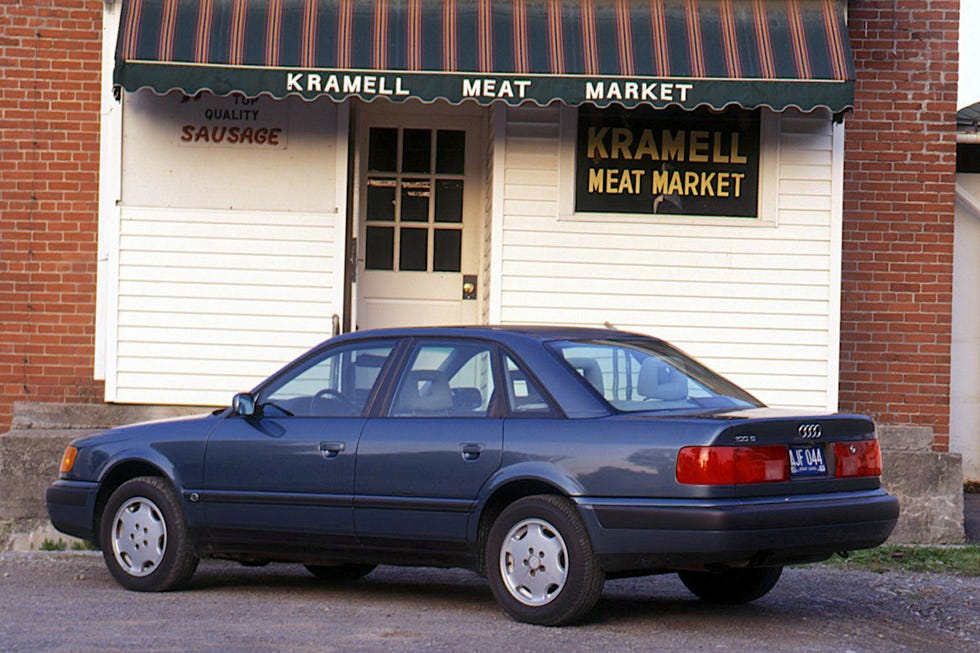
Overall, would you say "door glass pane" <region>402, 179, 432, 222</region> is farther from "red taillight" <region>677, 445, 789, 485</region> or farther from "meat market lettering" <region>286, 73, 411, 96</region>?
"red taillight" <region>677, 445, 789, 485</region>

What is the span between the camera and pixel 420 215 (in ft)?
42.1

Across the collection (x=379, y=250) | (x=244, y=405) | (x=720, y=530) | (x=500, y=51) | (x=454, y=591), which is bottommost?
(x=454, y=591)

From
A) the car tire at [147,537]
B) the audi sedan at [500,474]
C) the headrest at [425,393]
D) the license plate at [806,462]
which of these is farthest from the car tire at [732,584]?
the car tire at [147,537]

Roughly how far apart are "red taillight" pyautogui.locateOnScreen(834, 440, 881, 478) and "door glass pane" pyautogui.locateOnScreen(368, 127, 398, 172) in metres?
6.26

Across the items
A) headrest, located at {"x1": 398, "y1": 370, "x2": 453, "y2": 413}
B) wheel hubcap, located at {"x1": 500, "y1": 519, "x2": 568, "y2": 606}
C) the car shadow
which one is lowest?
the car shadow

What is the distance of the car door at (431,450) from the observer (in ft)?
24.2

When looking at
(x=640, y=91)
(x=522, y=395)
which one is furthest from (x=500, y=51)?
(x=522, y=395)

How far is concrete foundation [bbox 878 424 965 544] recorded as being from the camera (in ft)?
37.5

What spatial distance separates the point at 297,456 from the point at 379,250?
5.04 metres

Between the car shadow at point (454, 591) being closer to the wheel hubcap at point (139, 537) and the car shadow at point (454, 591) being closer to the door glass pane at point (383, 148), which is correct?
the wheel hubcap at point (139, 537)

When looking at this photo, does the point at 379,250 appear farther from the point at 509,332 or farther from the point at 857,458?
the point at 857,458

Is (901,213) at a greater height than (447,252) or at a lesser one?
greater

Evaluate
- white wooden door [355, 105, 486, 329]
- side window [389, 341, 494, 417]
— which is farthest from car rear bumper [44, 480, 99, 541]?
white wooden door [355, 105, 486, 329]

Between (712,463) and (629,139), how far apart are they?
18.4 feet
